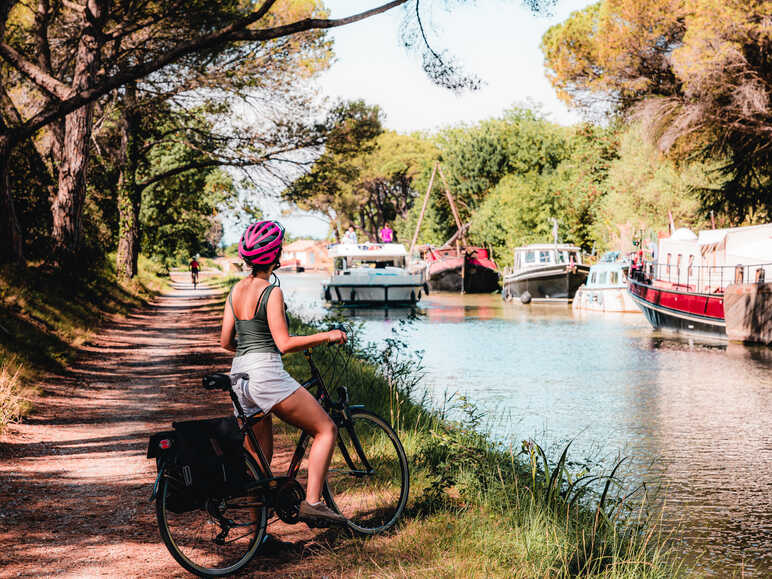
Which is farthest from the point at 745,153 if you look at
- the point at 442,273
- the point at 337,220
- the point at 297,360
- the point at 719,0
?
the point at 337,220

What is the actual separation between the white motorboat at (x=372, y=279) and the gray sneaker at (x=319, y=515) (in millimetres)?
31121

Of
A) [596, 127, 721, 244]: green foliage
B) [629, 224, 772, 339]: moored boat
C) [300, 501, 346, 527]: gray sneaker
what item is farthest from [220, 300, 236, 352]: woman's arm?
[596, 127, 721, 244]: green foliage

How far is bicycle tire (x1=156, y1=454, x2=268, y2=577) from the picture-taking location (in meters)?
4.42

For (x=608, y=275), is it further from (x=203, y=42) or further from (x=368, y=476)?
(x=368, y=476)

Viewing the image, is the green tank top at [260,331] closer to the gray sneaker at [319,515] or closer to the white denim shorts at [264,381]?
the white denim shorts at [264,381]

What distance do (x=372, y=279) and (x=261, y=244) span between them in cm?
3237

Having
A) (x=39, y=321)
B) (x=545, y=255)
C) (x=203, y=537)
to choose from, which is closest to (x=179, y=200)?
(x=545, y=255)

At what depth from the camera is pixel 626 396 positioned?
14867 mm

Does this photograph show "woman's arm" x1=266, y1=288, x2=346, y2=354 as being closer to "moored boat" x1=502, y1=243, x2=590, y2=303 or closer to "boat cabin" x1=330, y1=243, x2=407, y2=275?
"boat cabin" x1=330, y1=243, x2=407, y2=275

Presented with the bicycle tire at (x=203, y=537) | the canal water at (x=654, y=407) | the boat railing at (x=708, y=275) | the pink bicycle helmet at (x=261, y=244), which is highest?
the pink bicycle helmet at (x=261, y=244)

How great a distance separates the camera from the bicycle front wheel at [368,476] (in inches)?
199

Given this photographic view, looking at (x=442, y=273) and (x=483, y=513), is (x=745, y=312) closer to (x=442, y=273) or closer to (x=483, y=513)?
(x=483, y=513)

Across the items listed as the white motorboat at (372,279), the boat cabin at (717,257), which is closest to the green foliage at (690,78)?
the boat cabin at (717,257)

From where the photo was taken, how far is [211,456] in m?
4.49
